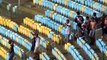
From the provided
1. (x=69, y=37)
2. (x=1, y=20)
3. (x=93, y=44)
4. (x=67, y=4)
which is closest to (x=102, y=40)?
(x=93, y=44)

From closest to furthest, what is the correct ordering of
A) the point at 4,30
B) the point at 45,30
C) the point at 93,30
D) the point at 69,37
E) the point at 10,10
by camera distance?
the point at 93,30, the point at 69,37, the point at 45,30, the point at 4,30, the point at 10,10

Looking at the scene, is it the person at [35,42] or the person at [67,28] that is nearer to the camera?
the person at [35,42]

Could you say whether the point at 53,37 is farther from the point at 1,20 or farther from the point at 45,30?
the point at 1,20

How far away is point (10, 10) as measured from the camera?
76.1 ft

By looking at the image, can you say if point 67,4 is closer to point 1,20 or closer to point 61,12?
point 61,12

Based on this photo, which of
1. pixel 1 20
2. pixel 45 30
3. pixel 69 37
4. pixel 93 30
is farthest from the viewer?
pixel 1 20

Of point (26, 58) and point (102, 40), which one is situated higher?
point (102, 40)

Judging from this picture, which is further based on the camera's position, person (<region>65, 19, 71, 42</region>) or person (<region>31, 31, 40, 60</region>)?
person (<region>65, 19, 71, 42</region>)

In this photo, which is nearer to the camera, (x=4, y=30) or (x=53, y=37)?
(x=53, y=37)

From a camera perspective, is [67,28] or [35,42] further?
[67,28]

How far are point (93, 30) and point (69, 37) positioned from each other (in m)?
1.77

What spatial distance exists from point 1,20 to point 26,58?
5.07m

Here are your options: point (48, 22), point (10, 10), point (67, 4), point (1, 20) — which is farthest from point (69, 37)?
point (10, 10)

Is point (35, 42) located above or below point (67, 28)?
below
